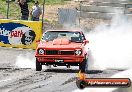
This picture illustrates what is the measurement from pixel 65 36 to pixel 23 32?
713 centimetres

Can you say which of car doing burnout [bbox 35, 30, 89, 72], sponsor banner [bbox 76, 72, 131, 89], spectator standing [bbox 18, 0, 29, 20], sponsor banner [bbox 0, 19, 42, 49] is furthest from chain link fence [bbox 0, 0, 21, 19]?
sponsor banner [bbox 76, 72, 131, 89]

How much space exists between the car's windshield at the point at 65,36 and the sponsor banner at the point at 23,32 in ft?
21.6

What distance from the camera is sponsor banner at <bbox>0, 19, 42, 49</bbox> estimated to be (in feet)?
77.0

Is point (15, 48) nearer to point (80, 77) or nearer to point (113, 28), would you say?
point (113, 28)

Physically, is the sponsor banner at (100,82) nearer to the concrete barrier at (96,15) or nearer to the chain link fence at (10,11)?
the chain link fence at (10,11)

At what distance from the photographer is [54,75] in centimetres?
1477

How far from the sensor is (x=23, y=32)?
23562mm

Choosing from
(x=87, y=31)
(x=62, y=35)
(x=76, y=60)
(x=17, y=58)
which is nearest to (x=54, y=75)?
(x=76, y=60)

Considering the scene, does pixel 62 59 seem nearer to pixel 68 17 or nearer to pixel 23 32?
pixel 23 32

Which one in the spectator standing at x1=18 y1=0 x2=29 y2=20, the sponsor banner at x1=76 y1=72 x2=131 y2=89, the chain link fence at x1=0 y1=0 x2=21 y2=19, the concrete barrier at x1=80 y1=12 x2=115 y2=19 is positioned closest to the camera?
the sponsor banner at x1=76 y1=72 x2=131 y2=89

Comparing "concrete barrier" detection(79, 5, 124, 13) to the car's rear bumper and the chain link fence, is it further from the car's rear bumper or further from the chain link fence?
the car's rear bumper

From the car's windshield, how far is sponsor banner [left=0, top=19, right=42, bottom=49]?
660 centimetres

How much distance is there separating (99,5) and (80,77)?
26405mm

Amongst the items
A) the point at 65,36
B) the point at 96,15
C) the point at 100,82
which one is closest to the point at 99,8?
the point at 96,15
